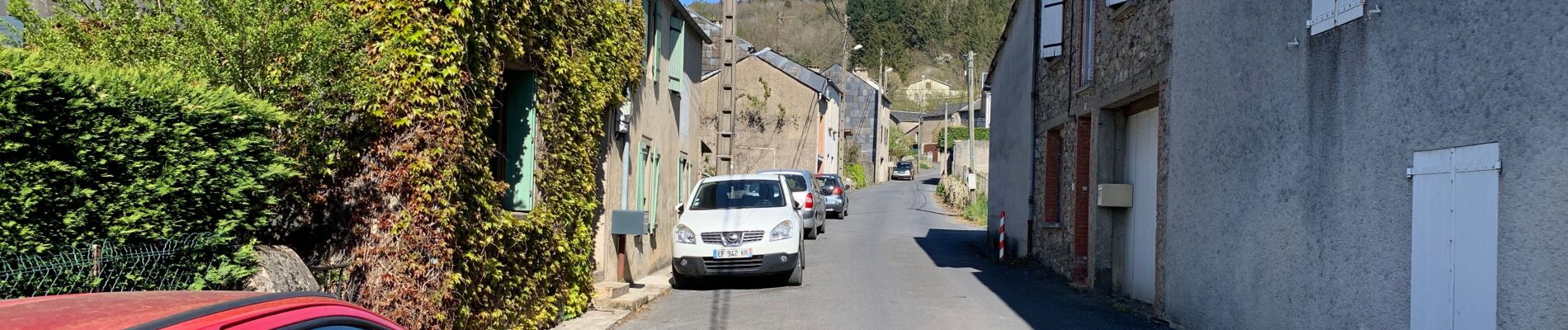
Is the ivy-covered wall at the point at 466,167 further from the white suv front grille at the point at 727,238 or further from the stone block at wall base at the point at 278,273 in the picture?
the white suv front grille at the point at 727,238

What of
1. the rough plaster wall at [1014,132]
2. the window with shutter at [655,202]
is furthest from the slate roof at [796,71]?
the window with shutter at [655,202]

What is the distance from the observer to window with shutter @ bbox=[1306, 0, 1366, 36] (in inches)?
256

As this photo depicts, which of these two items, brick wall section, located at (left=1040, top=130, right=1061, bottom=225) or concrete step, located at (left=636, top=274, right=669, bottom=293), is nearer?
concrete step, located at (left=636, top=274, right=669, bottom=293)

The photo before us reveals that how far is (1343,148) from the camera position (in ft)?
22.2

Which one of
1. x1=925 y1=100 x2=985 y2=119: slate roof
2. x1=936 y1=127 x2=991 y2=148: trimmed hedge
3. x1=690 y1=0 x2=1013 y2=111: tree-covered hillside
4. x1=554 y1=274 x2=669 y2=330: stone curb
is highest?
x1=690 y1=0 x2=1013 y2=111: tree-covered hillside

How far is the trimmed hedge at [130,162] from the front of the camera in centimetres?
396

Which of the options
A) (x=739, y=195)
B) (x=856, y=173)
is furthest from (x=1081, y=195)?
(x=856, y=173)

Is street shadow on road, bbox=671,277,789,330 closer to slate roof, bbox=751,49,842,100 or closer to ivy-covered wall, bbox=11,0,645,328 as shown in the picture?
ivy-covered wall, bbox=11,0,645,328

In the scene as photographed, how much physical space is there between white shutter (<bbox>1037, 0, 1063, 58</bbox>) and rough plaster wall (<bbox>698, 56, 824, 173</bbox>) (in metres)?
25.6

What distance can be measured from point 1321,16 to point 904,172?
60291 mm

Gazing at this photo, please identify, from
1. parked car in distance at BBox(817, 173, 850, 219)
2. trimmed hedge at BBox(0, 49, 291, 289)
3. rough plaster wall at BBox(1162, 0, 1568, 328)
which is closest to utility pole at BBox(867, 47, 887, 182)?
parked car in distance at BBox(817, 173, 850, 219)

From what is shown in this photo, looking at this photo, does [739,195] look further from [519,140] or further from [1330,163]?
[1330,163]

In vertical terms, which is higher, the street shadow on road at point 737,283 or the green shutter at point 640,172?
the green shutter at point 640,172

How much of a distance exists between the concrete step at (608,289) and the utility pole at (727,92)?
10135 mm
